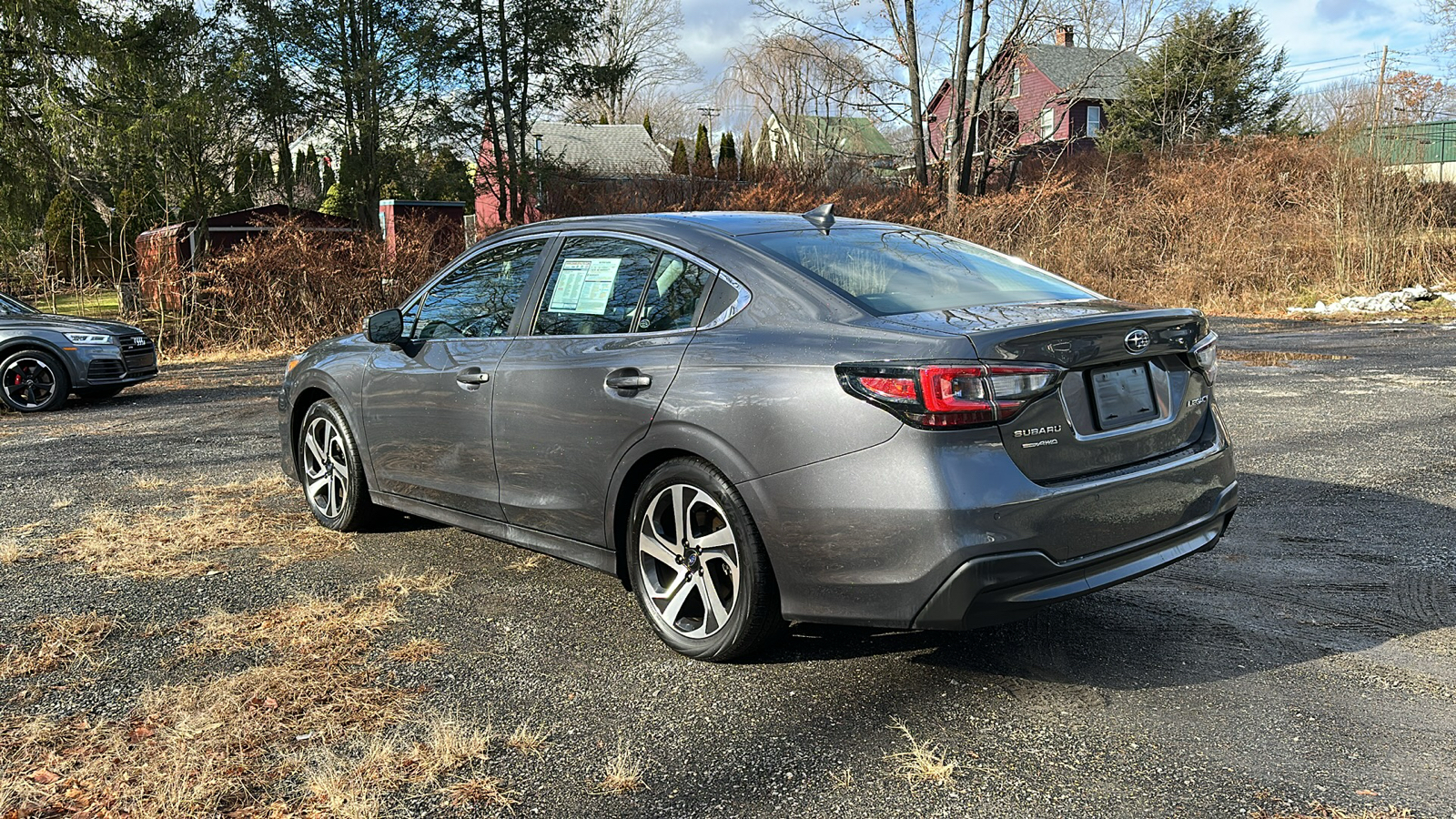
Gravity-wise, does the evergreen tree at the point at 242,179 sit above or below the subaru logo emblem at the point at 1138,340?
above

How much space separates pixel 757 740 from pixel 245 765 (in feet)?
4.88

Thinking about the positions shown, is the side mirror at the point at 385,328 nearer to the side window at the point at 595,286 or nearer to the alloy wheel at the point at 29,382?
the side window at the point at 595,286

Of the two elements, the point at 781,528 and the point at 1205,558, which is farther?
the point at 1205,558

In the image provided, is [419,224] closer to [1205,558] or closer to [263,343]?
[263,343]

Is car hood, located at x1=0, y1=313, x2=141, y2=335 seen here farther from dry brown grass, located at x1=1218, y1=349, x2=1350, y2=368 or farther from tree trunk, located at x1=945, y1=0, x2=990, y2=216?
tree trunk, located at x1=945, y1=0, x2=990, y2=216

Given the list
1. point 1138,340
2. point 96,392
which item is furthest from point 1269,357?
point 96,392

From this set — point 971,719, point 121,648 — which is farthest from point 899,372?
point 121,648

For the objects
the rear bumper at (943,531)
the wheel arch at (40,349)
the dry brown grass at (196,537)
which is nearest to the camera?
the rear bumper at (943,531)

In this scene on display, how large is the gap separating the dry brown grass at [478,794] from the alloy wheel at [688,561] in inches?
40.4

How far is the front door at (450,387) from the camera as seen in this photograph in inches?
180

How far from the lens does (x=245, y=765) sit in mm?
3061

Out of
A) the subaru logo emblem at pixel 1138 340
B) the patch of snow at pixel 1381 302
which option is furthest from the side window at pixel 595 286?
the patch of snow at pixel 1381 302

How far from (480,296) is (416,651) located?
66.4 inches

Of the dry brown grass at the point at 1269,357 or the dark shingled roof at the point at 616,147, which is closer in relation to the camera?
the dry brown grass at the point at 1269,357
